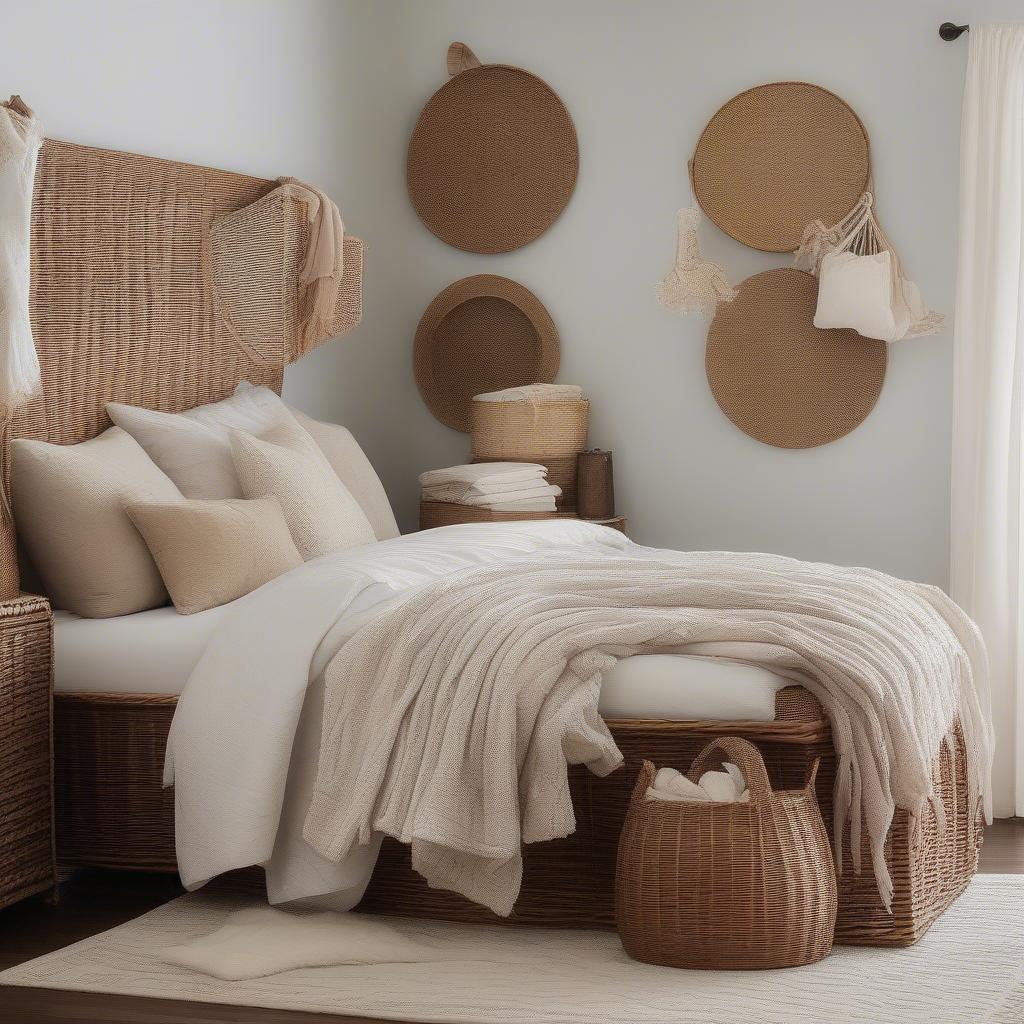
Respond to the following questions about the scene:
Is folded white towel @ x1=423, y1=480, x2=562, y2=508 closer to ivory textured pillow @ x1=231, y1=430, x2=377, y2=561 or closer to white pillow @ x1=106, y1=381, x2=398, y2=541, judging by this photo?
white pillow @ x1=106, y1=381, x2=398, y2=541

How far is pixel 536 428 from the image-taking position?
15.2ft

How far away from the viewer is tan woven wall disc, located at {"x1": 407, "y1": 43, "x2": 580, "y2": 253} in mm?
4863

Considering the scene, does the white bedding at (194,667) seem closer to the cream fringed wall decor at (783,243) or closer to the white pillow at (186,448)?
the white pillow at (186,448)

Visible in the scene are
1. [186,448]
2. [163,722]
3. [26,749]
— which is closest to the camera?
[26,749]

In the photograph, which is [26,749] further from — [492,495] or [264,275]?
[492,495]

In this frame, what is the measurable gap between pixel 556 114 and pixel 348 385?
1.13 m

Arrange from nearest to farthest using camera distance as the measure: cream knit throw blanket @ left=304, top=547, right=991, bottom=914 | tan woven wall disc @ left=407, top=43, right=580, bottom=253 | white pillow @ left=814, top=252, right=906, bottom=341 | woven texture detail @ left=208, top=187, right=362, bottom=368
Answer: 1. cream knit throw blanket @ left=304, top=547, right=991, bottom=914
2. woven texture detail @ left=208, top=187, right=362, bottom=368
3. white pillow @ left=814, top=252, right=906, bottom=341
4. tan woven wall disc @ left=407, top=43, right=580, bottom=253

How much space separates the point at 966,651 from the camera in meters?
3.22

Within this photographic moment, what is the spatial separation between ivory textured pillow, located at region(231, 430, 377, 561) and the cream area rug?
39.3 inches

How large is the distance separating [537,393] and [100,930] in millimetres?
2338

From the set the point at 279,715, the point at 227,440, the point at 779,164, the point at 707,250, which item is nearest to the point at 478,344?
the point at 707,250

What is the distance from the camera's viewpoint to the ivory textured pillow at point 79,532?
301 cm

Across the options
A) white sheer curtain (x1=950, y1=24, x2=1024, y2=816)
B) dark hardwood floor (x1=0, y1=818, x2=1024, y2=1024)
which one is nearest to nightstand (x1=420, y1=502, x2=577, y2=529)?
white sheer curtain (x1=950, y1=24, x2=1024, y2=816)

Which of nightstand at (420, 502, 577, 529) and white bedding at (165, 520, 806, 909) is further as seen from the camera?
nightstand at (420, 502, 577, 529)
